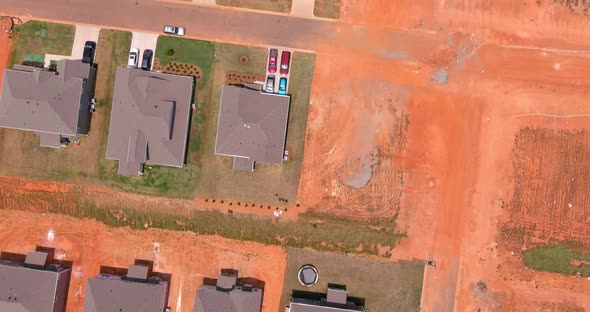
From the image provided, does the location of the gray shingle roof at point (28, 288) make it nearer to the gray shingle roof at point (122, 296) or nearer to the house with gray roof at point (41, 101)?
the gray shingle roof at point (122, 296)

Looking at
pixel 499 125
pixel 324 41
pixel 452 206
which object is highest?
pixel 324 41

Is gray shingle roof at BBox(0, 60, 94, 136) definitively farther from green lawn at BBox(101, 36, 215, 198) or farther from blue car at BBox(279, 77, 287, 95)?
blue car at BBox(279, 77, 287, 95)

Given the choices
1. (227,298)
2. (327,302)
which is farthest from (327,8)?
(227,298)

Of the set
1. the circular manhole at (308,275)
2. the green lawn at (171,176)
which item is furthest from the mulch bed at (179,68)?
Result: the circular manhole at (308,275)

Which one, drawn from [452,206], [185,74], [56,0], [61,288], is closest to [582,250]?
[452,206]

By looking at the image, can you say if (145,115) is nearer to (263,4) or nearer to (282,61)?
(282,61)

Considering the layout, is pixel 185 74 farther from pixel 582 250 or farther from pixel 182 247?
pixel 582 250

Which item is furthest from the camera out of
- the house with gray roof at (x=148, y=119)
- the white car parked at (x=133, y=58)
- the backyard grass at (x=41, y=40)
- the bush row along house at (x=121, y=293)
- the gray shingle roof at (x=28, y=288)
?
the backyard grass at (x=41, y=40)
